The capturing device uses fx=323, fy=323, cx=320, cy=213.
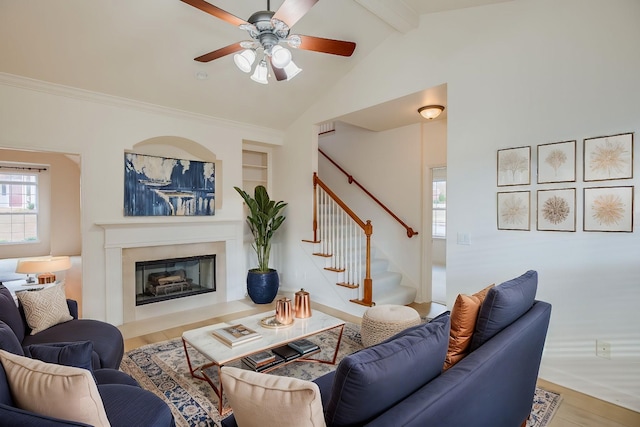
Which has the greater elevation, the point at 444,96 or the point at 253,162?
the point at 444,96

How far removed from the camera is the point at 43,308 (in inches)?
96.3

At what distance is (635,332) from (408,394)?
226 cm

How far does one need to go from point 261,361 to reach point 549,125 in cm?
297

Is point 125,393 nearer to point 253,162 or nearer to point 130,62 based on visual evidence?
point 130,62

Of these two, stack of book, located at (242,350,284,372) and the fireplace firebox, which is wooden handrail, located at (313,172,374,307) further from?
stack of book, located at (242,350,284,372)

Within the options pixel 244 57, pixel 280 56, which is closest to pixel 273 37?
pixel 280 56

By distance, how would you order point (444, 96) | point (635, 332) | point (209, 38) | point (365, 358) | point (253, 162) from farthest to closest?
1. point (253, 162)
2. point (444, 96)
3. point (209, 38)
4. point (635, 332)
5. point (365, 358)

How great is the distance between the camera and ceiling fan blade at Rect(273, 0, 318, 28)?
1.85 meters

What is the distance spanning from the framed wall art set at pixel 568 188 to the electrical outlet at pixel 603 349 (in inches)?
33.7

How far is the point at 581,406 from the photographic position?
232 cm

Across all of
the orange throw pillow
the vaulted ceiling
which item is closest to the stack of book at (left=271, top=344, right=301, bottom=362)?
the orange throw pillow

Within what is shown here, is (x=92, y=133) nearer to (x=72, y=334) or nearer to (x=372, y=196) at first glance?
(x=72, y=334)

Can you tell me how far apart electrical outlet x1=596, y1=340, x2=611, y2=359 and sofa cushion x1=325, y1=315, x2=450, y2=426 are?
2112mm

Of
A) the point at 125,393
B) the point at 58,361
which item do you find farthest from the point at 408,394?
the point at 58,361
